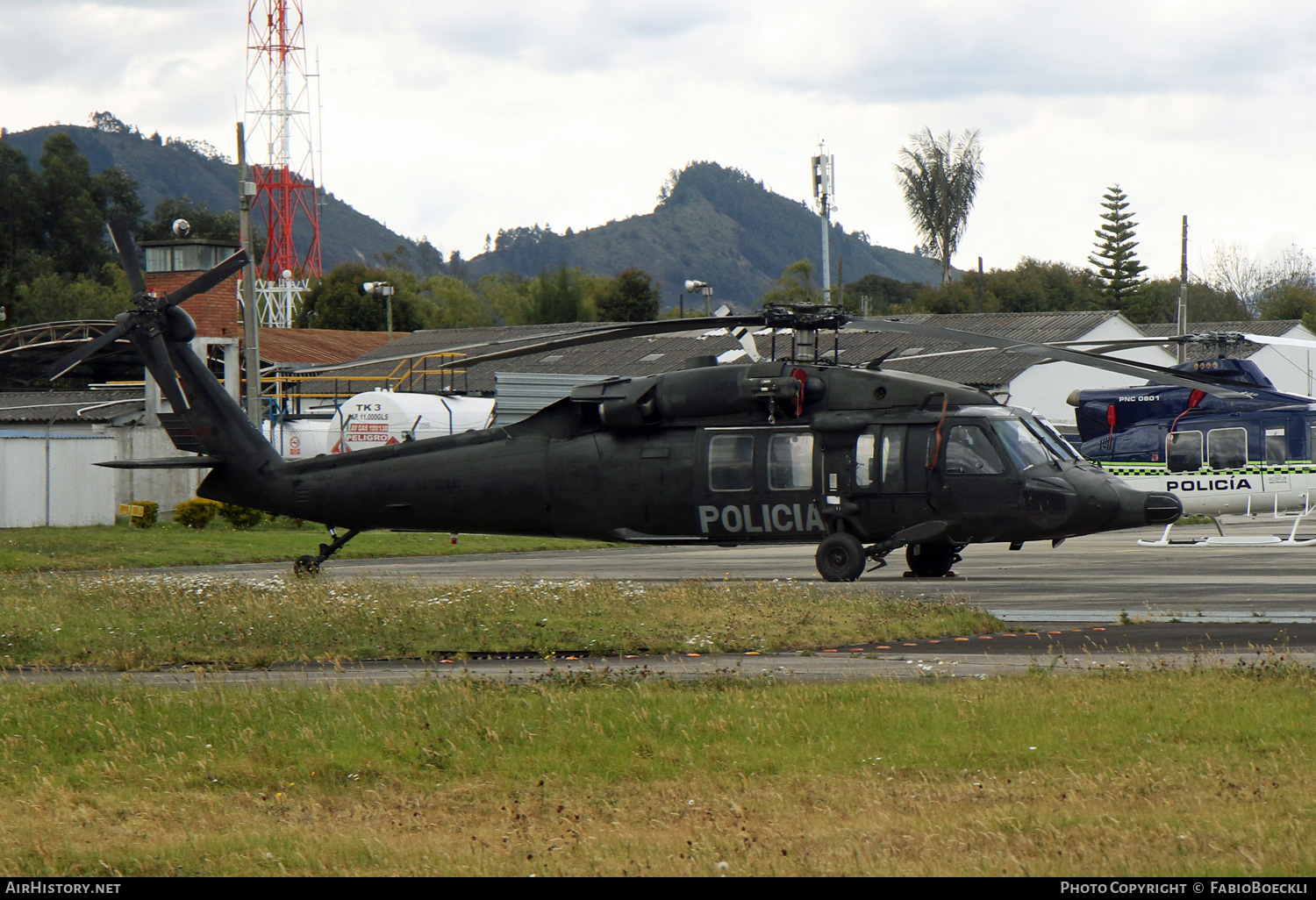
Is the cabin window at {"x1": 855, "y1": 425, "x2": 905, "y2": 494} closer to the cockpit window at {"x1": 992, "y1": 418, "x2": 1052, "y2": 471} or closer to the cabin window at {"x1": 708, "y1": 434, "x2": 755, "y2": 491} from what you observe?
the cockpit window at {"x1": 992, "y1": 418, "x2": 1052, "y2": 471}

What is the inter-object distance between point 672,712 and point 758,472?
957 cm

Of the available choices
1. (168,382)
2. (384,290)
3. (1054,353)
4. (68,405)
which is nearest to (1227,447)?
(1054,353)

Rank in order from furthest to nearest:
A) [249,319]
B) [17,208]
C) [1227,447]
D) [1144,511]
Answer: [17,208] < [249,319] < [1227,447] < [1144,511]

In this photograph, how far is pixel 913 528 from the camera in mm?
18344

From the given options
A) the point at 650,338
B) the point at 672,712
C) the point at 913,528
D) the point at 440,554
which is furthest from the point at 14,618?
the point at 650,338

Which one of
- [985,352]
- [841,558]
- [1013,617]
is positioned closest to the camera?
[1013,617]

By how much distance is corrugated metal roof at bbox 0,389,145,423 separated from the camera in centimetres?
3944

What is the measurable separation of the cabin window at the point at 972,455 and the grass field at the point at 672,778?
7672mm

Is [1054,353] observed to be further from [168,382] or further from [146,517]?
[146,517]

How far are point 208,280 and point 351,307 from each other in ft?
270

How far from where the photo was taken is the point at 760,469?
18.8 m

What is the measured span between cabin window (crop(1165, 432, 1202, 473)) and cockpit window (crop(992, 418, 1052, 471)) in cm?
1048

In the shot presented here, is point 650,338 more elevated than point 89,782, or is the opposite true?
point 650,338
